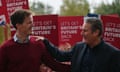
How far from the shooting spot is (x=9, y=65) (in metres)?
5.58

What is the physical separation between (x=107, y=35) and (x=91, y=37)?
4.65 ft

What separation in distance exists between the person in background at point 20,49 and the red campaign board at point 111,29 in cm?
138

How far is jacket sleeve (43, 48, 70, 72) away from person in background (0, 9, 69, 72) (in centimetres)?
19

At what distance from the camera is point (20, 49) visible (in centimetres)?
559

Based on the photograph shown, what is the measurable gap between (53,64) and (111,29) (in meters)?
1.19

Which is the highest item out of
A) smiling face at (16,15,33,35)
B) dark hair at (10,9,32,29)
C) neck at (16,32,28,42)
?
dark hair at (10,9,32,29)

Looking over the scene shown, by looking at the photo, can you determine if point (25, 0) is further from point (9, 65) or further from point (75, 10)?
point (75, 10)

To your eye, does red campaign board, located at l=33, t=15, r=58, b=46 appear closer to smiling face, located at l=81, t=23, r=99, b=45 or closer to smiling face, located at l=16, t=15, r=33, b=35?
smiling face, located at l=16, t=15, r=33, b=35

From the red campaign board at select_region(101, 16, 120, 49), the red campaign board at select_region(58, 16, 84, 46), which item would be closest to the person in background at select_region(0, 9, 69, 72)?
the red campaign board at select_region(101, 16, 120, 49)

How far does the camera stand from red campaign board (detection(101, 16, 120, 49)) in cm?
672

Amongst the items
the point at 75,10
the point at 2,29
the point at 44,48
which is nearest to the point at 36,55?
the point at 44,48

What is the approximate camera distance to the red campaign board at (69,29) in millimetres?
7172

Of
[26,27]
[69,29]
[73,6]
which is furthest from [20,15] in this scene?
[73,6]

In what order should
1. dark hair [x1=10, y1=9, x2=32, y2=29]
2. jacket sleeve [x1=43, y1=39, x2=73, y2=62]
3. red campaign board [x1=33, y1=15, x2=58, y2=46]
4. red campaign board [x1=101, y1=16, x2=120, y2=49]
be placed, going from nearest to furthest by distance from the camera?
dark hair [x1=10, y1=9, x2=32, y2=29] < jacket sleeve [x1=43, y1=39, x2=73, y2=62] < red campaign board [x1=33, y1=15, x2=58, y2=46] < red campaign board [x1=101, y1=16, x2=120, y2=49]
